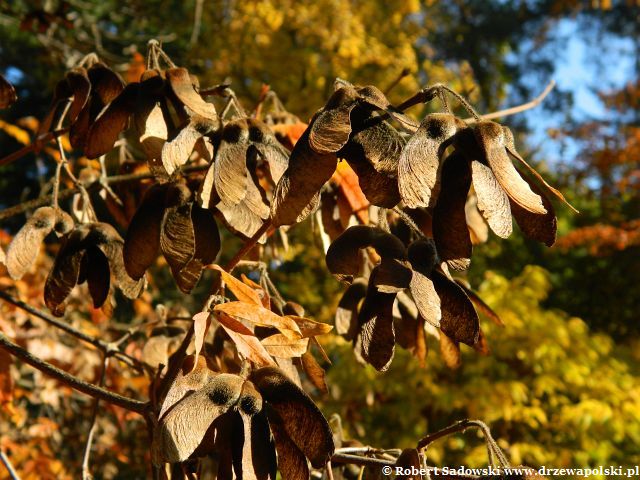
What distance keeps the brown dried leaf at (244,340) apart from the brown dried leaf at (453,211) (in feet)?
0.64

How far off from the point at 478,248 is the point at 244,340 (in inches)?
215

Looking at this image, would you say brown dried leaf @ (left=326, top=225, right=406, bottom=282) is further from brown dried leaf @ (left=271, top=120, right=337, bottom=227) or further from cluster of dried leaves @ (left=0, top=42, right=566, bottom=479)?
brown dried leaf @ (left=271, top=120, right=337, bottom=227)

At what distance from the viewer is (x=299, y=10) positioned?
6930 mm

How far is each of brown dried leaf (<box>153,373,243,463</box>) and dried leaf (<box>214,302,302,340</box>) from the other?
0.09m

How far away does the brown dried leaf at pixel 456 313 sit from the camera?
0.70m

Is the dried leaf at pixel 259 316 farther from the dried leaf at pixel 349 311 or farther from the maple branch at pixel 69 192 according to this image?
the maple branch at pixel 69 192

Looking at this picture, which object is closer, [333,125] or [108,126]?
[333,125]

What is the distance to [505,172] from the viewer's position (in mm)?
578

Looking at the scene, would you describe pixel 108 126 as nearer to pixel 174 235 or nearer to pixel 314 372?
pixel 174 235

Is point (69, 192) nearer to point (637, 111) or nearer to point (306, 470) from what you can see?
point (306, 470)

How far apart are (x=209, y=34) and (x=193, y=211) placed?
688cm

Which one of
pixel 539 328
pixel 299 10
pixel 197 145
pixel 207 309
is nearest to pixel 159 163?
pixel 197 145

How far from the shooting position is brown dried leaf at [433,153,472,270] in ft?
2.04

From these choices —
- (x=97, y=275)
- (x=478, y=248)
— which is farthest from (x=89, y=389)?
(x=478, y=248)
